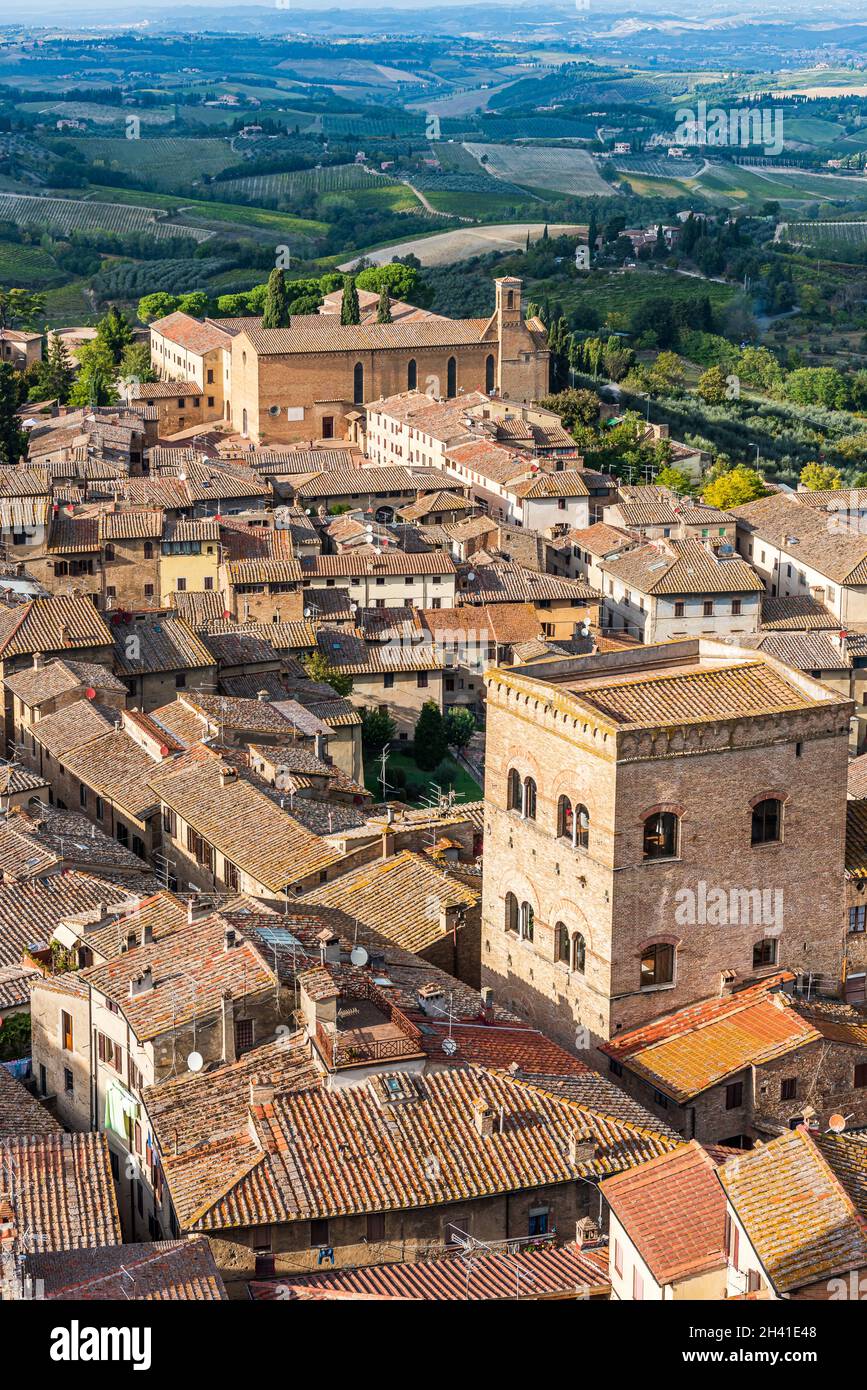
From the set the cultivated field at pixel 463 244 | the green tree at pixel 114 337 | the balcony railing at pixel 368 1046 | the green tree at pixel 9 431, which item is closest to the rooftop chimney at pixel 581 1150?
the balcony railing at pixel 368 1046

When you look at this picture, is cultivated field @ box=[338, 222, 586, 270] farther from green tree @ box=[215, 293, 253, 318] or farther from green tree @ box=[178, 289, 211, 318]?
green tree @ box=[215, 293, 253, 318]

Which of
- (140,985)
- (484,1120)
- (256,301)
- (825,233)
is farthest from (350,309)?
(825,233)

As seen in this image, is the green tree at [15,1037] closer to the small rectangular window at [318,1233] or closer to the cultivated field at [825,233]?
the small rectangular window at [318,1233]

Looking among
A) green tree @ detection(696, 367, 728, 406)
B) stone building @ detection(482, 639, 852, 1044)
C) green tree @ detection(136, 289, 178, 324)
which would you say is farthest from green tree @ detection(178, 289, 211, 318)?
stone building @ detection(482, 639, 852, 1044)

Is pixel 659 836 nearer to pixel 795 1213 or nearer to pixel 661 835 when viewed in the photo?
pixel 661 835
